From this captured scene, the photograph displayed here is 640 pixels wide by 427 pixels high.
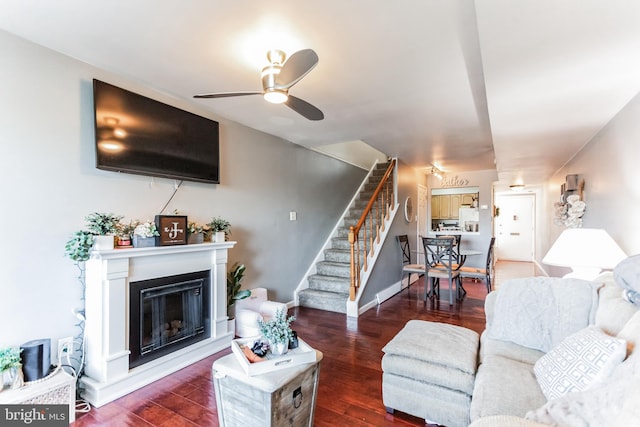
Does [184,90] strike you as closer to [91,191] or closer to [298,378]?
[91,191]

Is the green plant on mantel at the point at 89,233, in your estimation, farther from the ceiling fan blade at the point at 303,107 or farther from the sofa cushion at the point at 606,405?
the sofa cushion at the point at 606,405

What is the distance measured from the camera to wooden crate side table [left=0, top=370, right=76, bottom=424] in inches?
66.6

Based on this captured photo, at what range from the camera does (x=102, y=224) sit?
2143mm

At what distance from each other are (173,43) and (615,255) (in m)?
3.28

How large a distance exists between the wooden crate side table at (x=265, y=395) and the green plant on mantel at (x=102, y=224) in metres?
1.33

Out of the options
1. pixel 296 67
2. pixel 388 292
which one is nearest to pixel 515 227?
pixel 388 292

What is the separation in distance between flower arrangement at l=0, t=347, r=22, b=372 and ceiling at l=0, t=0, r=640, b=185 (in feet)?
6.26

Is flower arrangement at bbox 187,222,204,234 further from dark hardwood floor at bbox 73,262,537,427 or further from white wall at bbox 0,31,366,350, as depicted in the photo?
dark hardwood floor at bbox 73,262,537,427

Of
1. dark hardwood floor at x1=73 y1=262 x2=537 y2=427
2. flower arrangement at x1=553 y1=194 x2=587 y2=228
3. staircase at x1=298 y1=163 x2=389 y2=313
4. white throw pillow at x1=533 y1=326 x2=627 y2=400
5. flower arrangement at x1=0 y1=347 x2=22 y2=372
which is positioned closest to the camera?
white throw pillow at x1=533 y1=326 x2=627 y2=400

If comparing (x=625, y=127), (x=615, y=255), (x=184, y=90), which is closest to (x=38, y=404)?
(x=184, y=90)

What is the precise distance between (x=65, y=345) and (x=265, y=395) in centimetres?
168

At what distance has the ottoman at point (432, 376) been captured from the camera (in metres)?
1.68

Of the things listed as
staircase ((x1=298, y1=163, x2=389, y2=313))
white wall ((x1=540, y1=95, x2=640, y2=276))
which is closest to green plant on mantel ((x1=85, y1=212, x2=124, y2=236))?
staircase ((x1=298, y1=163, x2=389, y2=313))

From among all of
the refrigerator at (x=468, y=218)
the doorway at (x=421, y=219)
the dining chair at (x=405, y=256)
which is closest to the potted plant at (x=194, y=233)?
the dining chair at (x=405, y=256)
